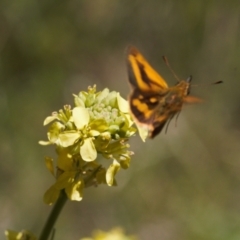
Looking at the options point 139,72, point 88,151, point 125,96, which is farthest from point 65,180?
point 125,96

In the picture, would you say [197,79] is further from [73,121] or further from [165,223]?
[73,121]

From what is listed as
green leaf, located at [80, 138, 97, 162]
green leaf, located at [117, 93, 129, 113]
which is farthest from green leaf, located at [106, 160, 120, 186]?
green leaf, located at [117, 93, 129, 113]

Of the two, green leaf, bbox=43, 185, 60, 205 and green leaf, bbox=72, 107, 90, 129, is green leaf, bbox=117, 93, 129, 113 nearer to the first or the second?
green leaf, bbox=72, 107, 90, 129

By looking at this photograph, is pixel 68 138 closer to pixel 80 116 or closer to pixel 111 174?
pixel 80 116

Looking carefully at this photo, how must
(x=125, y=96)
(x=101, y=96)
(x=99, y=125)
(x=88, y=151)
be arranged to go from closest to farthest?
(x=88, y=151)
(x=99, y=125)
(x=101, y=96)
(x=125, y=96)

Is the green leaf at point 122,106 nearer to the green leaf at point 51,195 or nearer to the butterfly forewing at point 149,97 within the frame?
the butterfly forewing at point 149,97

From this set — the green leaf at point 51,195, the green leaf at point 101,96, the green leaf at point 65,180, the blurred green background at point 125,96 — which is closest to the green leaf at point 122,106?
the green leaf at point 101,96
